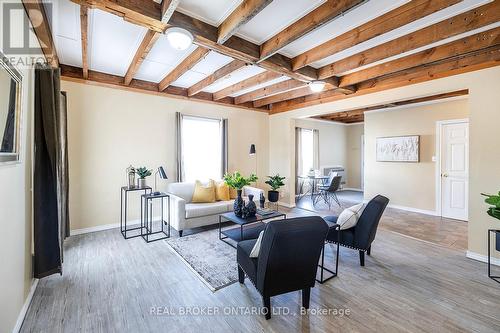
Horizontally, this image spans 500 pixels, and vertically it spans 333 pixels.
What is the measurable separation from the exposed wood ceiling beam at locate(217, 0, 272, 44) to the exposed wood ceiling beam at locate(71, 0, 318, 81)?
0.13 meters

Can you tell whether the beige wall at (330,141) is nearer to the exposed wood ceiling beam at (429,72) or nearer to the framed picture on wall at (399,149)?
the framed picture on wall at (399,149)

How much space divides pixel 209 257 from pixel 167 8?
9.05 ft

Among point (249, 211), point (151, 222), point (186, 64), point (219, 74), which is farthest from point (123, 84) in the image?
point (249, 211)

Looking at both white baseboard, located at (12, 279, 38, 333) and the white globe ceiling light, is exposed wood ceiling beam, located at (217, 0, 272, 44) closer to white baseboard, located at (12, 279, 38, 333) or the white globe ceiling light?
the white globe ceiling light

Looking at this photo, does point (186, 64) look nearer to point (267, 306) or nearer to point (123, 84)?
point (123, 84)

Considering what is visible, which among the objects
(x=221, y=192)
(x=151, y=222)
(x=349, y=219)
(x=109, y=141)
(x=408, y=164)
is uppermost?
(x=109, y=141)

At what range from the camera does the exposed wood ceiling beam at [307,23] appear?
6.35 feet

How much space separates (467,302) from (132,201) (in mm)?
4814

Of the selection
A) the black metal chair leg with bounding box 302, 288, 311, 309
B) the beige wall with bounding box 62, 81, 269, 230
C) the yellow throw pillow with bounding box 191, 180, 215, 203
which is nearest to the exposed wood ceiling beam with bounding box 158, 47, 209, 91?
the beige wall with bounding box 62, 81, 269, 230

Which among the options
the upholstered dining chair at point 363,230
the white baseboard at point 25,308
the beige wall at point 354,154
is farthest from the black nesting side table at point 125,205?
the beige wall at point 354,154

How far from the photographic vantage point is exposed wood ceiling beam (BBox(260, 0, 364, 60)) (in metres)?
1.93

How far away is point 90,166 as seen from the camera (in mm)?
3908

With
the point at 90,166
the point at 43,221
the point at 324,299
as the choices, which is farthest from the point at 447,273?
the point at 90,166

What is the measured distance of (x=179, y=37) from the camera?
88.0 inches
